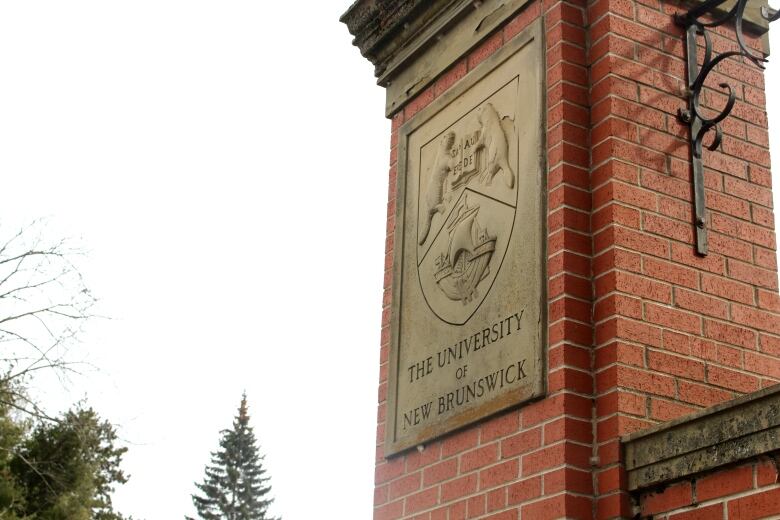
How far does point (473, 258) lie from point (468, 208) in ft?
0.74

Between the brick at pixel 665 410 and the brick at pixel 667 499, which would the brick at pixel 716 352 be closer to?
the brick at pixel 665 410

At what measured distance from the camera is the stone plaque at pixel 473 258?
3961 mm

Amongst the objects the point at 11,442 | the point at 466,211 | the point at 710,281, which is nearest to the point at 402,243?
the point at 466,211

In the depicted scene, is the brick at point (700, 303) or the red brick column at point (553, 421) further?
the brick at point (700, 303)

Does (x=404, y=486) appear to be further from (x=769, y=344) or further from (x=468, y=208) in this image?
(x=769, y=344)

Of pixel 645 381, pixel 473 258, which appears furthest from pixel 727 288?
pixel 473 258

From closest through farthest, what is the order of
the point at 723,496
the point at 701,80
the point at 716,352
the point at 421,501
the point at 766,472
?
the point at 766,472
the point at 723,496
the point at 716,352
the point at 701,80
the point at 421,501

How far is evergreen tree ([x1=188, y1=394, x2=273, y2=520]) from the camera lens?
2026 inches

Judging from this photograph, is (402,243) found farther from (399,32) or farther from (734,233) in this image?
(734,233)

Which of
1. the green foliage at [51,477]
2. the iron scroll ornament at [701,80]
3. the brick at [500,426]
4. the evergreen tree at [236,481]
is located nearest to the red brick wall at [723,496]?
the brick at [500,426]

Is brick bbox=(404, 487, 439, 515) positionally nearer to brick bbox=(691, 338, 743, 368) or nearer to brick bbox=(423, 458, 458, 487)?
brick bbox=(423, 458, 458, 487)

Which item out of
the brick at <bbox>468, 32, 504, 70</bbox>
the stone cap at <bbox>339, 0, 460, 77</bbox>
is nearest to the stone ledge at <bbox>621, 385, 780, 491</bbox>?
the brick at <bbox>468, 32, 504, 70</bbox>

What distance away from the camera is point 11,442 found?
17.4 metres

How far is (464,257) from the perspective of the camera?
4.31 meters
